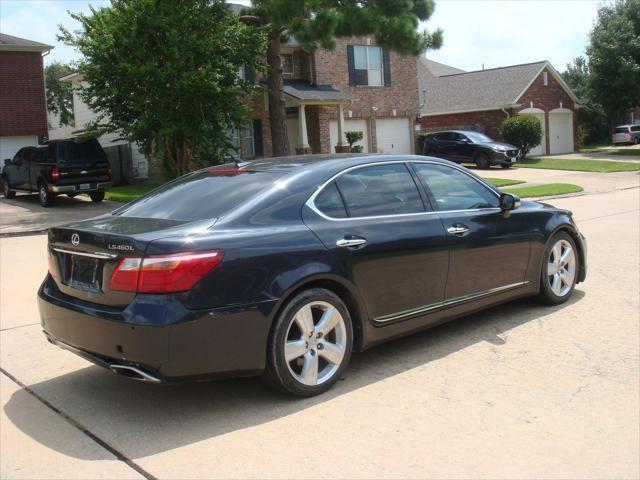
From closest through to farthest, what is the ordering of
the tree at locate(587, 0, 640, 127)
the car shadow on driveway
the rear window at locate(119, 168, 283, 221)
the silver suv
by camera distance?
the car shadow on driveway, the rear window at locate(119, 168, 283, 221), the tree at locate(587, 0, 640, 127), the silver suv

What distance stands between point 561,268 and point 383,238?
8.21ft

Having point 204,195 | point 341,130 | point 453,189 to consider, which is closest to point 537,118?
point 341,130

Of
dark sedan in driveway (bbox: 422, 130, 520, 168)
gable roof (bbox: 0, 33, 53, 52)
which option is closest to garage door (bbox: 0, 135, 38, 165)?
gable roof (bbox: 0, 33, 53, 52)

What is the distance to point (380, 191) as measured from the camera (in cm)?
514

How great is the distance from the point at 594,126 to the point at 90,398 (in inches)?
2072

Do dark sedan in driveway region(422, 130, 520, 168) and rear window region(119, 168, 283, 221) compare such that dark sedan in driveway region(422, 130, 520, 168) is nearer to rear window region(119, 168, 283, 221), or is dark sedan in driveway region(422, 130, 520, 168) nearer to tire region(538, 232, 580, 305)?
tire region(538, 232, 580, 305)

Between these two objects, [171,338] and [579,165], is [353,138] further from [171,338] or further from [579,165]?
[171,338]

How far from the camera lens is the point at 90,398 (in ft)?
15.1

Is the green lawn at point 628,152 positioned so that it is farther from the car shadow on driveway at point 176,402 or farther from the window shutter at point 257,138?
the car shadow on driveway at point 176,402

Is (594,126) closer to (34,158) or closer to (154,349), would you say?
(34,158)

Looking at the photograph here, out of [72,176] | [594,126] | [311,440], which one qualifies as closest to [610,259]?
[311,440]

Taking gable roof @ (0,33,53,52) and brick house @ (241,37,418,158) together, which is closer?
gable roof @ (0,33,53,52)

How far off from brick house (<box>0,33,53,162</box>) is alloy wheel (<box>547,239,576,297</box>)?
25.1 m

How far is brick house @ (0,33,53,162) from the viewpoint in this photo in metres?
26.7
